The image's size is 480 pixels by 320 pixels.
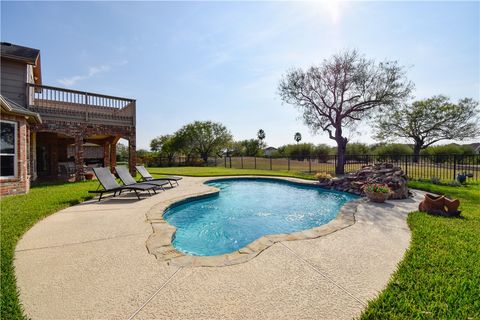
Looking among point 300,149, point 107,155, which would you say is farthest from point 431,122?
point 107,155

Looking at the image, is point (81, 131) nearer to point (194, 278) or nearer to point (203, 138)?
point (194, 278)

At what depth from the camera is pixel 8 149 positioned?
7305 mm

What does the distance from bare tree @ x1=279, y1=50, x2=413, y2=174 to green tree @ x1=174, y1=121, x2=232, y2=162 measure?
1974 centimetres

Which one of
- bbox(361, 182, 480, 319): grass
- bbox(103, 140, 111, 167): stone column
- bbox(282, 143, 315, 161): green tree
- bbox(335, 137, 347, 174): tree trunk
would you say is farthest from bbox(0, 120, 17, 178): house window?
bbox(282, 143, 315, 161): green tree

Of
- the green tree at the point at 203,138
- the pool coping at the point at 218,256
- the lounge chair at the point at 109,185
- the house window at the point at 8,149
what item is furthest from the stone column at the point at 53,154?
the green tree at the point at 203,138

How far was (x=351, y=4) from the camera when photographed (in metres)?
7.53

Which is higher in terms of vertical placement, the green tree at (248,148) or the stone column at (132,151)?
the green tree at (248,148)

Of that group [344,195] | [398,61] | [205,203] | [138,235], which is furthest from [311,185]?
[398,61]

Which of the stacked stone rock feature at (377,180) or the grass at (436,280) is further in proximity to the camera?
the stacked stone rock feature at (377,180)

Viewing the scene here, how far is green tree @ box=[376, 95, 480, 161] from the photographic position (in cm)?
3322

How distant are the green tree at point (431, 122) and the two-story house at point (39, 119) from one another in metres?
33.6

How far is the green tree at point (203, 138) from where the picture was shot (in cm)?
3497

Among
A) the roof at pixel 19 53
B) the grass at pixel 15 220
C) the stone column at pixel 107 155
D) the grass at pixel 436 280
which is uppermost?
the roof at pixel 19 53

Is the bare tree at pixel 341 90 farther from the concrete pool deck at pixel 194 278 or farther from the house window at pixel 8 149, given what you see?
the house window at pixel 8 149
